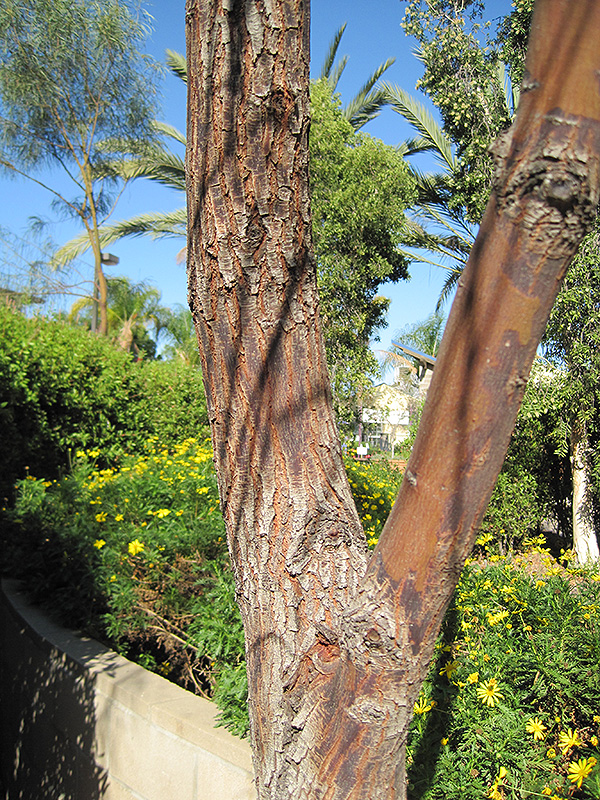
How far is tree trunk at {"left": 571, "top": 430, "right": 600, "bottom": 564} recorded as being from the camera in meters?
6.20

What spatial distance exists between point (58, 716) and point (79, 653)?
303 mm

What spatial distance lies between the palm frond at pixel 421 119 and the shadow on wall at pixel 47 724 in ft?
33.3

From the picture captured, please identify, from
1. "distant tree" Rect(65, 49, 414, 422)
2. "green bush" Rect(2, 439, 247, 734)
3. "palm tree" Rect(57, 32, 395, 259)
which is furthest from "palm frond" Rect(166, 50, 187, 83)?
"green bush" Rect(2, 439, 247, 734)

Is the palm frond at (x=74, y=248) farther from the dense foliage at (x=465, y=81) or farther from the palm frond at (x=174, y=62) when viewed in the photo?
the dense foliage at (x=465, y=81)

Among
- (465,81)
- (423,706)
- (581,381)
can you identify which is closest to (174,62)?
(465,81)

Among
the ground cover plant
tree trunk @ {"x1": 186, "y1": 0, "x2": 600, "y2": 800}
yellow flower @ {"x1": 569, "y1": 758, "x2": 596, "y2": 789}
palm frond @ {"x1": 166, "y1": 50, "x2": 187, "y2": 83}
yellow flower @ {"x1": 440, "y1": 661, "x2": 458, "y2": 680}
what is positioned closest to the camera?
tree trunk @ {"x1": 186, "y1": 0, "x2": 600, "y2": 800}

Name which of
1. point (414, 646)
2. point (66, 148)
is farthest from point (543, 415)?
point (66, 148)

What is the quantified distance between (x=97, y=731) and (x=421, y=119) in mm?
11538

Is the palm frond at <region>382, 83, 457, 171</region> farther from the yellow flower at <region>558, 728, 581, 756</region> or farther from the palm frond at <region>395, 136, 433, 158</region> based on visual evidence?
the yellow flower at <region>558, 728, 581, 756</region>

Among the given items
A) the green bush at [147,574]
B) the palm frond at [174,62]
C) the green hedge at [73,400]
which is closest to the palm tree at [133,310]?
the palm frond at [174,62]

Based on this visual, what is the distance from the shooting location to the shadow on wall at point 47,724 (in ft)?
8.47

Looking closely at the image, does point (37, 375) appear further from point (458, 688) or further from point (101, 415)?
point (458, 688)

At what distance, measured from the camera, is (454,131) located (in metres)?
7.90

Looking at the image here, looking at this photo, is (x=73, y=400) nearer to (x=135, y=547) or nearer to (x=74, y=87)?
(x=135, y=547)
